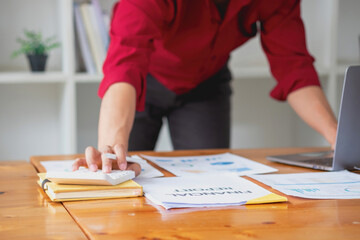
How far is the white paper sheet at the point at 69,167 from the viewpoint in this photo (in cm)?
113

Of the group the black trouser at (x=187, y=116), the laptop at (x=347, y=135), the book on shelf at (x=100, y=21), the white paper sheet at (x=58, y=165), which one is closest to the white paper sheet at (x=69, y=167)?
the white paper sheet at (x=58, y=165)

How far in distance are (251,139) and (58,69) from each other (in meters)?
1.08

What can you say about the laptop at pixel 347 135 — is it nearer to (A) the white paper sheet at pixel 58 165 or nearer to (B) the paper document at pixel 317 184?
(B) the paper document at pixel 317 184

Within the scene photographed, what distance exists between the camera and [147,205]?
88 centimetres

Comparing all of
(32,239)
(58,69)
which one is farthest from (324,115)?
(58,69)

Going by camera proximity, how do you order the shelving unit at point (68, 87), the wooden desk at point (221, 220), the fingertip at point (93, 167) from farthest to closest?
the shelving unit at point (68, 87) < the fingertip at point (93, 167) < the wooden desk at point (221, 220)

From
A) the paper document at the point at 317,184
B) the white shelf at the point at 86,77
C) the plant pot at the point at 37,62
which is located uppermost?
the plant pot at the point at 37,62

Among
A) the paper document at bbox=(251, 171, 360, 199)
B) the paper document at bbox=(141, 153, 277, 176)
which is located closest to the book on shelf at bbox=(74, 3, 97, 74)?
the paper document at bbox=(141, 153, 277, 176)

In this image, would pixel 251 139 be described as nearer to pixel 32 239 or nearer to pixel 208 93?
pixel 208 93

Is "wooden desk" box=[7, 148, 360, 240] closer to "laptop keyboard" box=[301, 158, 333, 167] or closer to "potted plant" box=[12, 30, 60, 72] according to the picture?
"laptop keyboard" box=[301, 158, 333, 167]

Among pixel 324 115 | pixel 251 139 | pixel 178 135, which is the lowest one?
pixel 251 139

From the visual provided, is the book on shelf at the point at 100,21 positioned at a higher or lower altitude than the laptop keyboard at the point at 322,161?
higher

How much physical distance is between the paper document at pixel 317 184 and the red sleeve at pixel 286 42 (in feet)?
1.71

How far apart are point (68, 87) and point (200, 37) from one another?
0.84m
